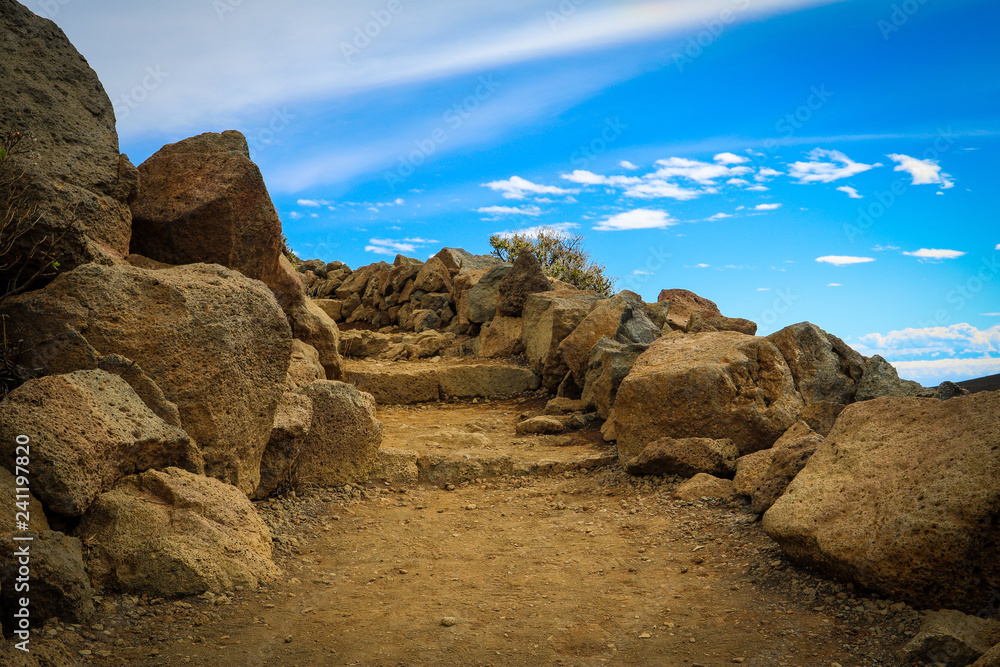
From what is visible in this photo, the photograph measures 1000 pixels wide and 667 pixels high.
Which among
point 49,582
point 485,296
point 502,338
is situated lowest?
point 49,582

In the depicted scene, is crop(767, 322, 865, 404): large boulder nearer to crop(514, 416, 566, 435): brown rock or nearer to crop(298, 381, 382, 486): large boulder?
Result: crop(514, 416, 566, 435): brown rock

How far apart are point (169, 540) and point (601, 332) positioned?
7.35 metres

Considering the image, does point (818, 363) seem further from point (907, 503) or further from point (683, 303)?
point (683, 303)

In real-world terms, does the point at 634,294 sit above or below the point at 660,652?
above

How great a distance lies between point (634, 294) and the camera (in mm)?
11750

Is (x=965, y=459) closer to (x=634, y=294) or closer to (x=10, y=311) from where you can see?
(x=10, y=311)

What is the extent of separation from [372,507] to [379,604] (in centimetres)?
227

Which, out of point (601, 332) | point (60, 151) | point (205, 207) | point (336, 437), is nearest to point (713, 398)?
point (601, 332)

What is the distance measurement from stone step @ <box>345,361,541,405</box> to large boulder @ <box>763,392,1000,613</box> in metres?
7.36

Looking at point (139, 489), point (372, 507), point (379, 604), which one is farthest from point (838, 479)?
point (139, 489)

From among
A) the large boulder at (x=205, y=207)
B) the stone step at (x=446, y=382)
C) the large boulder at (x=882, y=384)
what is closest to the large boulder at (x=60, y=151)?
the large boulder at (x=205, y=207)

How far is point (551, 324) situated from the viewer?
12344mm

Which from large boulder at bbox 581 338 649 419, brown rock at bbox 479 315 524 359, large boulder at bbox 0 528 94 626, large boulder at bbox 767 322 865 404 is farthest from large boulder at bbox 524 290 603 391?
large boulder at bbox 0 528 94 626

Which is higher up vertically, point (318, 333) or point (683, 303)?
point (683, 303)
